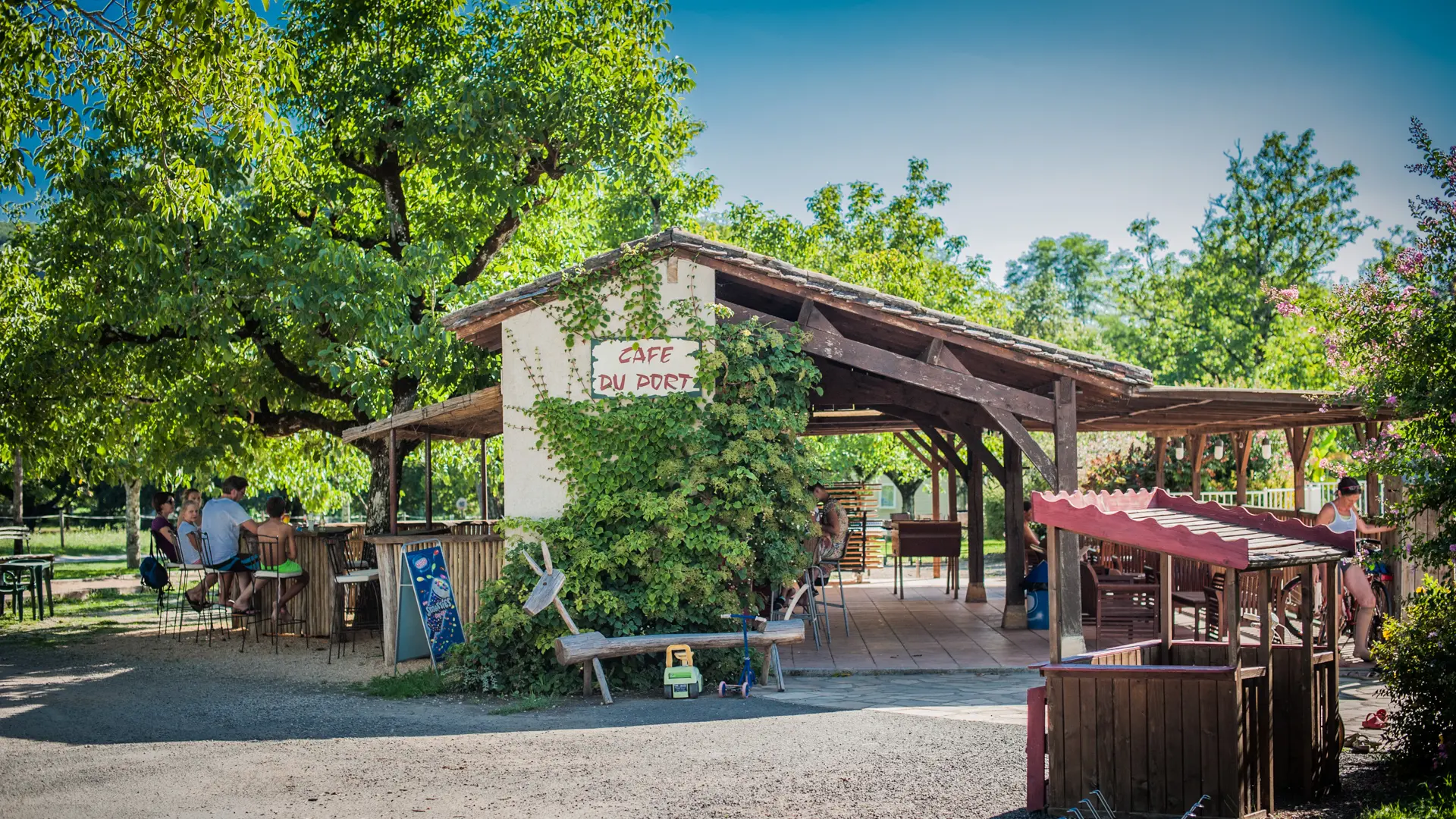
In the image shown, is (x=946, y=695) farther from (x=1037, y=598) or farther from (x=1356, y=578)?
(x=1037, y=598)

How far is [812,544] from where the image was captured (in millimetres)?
10906

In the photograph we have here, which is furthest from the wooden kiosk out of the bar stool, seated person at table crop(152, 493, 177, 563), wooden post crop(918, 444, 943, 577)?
wooden post crop(918, 444, 943, 577)

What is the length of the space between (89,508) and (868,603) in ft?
113

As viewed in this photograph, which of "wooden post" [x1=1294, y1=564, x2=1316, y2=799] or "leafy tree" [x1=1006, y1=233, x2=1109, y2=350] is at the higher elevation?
"leafy tree" [x1=1006, y1=233, x2=1109, y2=350]

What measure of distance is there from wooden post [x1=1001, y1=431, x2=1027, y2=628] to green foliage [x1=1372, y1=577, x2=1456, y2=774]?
19.6 ft

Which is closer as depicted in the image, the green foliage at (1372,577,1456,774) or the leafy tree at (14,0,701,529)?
the green foliage at (1372,577,1456,774)

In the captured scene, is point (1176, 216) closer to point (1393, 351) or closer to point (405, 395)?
point (405, 395)

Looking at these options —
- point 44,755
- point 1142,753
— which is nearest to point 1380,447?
point 1142,753

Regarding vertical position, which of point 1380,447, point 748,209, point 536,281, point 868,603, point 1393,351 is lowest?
point 868,603

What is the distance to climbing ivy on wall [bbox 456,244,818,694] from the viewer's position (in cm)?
870

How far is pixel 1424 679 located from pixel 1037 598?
20.5 feet

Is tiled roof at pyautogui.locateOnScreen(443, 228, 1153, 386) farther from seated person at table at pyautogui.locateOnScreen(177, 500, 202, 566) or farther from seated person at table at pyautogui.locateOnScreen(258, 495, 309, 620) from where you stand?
seated person at table at pyautogui.locateOnScreen(177, 500, 202, 566)

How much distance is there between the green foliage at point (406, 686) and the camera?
8547mm

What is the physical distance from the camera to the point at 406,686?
8672 mm
